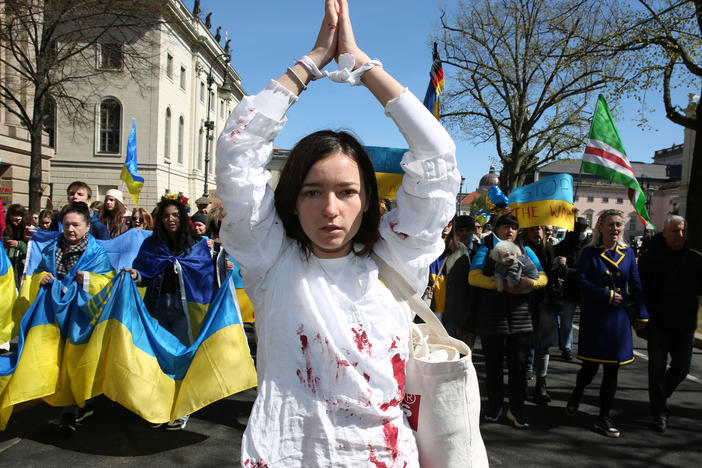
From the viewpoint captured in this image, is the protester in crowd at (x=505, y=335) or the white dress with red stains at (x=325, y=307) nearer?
the white dress with red stains at (x=325, y=307)

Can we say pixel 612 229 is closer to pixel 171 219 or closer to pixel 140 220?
pixel 171 219

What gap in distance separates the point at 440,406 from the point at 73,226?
4313mm

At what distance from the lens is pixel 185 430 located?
477 centimetres

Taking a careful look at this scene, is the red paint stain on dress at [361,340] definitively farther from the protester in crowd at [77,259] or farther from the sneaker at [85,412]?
the sneaker at [85,412]

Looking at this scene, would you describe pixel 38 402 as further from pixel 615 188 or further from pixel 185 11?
pixel 615 188

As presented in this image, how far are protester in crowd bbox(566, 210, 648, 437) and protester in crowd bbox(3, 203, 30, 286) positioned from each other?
28.1ft

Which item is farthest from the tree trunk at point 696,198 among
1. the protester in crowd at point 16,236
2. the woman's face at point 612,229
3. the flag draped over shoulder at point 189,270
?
the protester in crowd at point 16,236

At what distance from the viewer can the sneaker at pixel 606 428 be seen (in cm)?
496

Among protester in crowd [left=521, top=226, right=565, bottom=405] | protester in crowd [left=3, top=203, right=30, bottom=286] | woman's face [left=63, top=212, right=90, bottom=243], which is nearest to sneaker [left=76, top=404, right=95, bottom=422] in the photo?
woman's face [left=63, top=212, right=90, bottom=243]

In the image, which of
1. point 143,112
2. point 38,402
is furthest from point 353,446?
point 143,112

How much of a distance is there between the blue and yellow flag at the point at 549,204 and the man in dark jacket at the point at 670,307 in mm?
1246

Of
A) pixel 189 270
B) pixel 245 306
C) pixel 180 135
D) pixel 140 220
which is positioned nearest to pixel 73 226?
pixel 189 270

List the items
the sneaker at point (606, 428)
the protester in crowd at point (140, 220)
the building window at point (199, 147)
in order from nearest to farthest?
the sneaker at point (606, 428) < the protester in crowd at point (140, 220) < the building window at point (199, 147)

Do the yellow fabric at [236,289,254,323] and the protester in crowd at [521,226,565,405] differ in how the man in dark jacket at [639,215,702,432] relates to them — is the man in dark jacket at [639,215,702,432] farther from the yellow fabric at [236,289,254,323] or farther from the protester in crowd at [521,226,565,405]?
the yellow fabric at [236,289,254,323]
